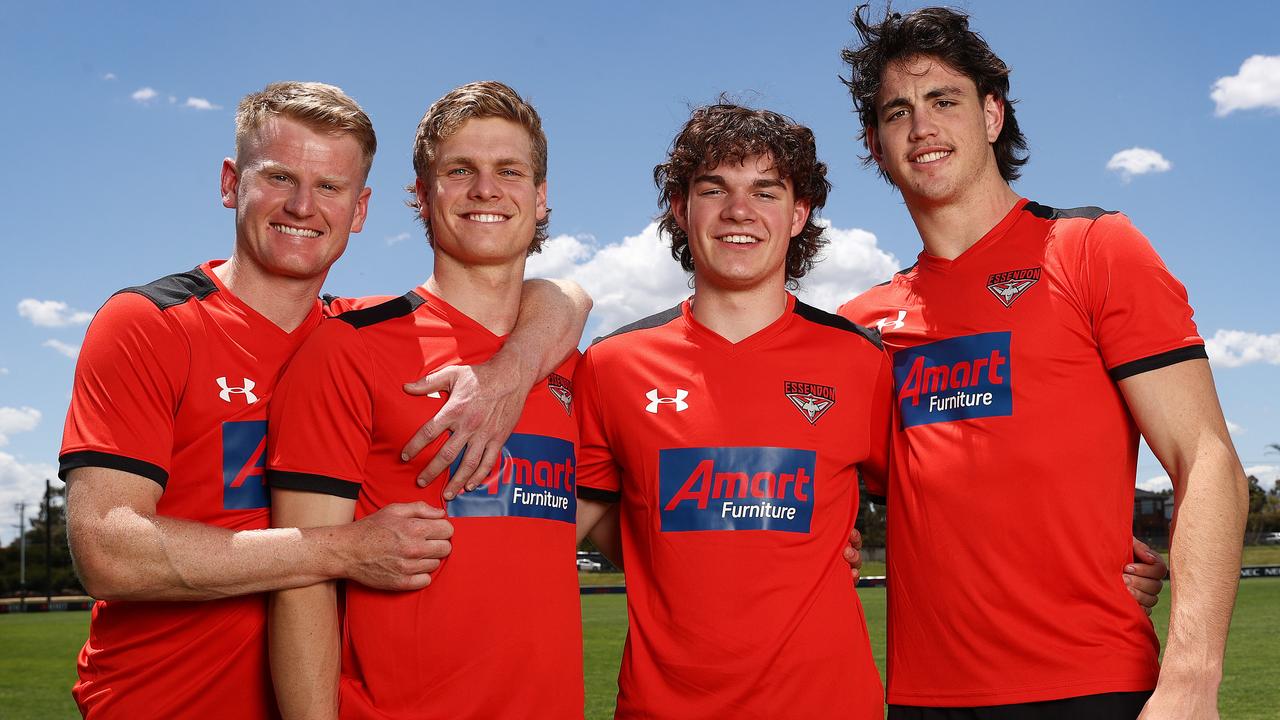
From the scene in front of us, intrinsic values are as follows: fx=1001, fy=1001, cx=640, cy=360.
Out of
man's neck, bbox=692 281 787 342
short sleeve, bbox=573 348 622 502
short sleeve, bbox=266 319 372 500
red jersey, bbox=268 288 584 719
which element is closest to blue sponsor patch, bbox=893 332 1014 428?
man's neck, bbox=692 281 787 342

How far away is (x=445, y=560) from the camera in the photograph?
3279mm

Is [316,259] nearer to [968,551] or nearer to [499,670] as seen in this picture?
[499,670]

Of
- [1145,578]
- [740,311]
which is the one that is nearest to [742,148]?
[740,311]

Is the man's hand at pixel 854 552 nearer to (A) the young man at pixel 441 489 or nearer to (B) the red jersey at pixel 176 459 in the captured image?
(A) the young man at pixel 441 489

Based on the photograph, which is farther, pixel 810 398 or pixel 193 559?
pixel 810 398

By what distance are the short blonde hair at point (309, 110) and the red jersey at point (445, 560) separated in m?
0.77

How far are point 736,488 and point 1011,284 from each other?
1299mm

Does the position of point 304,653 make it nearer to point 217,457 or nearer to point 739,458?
point 217,457

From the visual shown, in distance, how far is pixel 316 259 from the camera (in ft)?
12.1

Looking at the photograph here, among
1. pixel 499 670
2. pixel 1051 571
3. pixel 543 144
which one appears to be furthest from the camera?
pixel 543 144

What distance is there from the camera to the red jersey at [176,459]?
3.27 meters

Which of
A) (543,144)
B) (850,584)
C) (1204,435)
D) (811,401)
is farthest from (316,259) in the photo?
(1204,435)

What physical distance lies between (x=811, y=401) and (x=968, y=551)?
77 centimetres

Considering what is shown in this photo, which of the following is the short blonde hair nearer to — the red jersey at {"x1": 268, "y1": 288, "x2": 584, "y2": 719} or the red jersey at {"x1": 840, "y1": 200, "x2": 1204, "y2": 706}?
the red jersey at {"x1": 268, "y1": 288, "x2": 584, "y2": 719}
